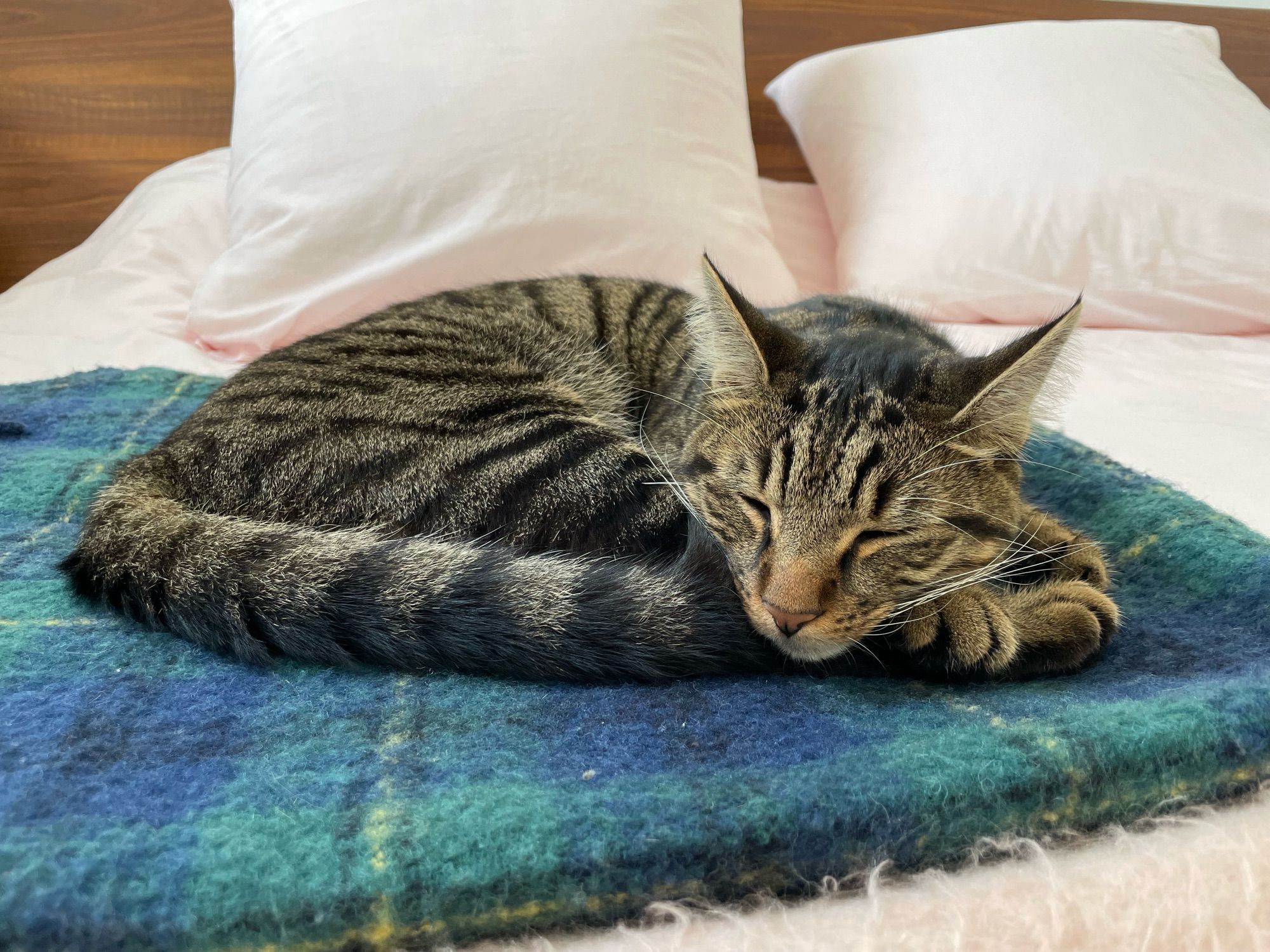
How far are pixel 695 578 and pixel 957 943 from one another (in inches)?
14.7

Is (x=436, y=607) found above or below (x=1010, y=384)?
below

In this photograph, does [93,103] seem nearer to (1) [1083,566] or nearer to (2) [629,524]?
(2) [629,524]

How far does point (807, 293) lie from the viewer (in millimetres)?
2154

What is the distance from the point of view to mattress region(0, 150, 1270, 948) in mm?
538

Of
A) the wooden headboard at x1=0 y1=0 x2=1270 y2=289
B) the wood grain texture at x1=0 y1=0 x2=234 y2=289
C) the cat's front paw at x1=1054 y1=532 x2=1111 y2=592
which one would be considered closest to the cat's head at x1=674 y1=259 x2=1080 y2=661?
the cat's front paw at x1=1054 y1=532 x2=1111 y2=592

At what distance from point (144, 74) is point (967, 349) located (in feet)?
7.46

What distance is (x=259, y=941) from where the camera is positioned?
1.63 feet

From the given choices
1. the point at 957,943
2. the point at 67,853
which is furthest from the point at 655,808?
the point at 67,853

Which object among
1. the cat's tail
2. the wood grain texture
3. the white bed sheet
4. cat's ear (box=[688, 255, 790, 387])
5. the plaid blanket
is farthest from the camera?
the wood grain texture

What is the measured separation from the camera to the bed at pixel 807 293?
54cm

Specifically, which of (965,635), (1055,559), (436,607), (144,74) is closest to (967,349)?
(1055,559)

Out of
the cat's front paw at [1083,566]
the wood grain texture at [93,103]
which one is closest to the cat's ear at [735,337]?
the cat's front paw at [1083,566]

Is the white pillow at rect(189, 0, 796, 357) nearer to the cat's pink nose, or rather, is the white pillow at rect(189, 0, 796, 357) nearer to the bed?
the bed

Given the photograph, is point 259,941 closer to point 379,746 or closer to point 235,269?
point 379,746
